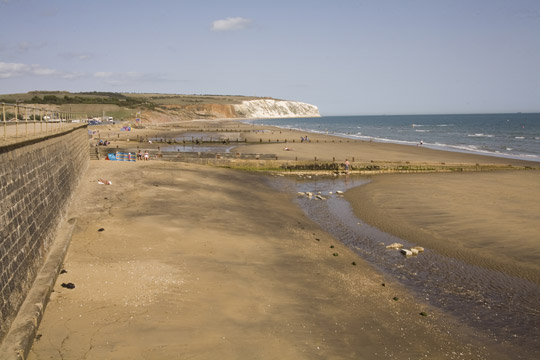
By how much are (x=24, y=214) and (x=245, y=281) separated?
6.35 m

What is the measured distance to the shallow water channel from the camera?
35.0ft

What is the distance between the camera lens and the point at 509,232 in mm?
19203

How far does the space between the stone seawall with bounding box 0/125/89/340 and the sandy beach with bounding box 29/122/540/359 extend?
37.5 inches

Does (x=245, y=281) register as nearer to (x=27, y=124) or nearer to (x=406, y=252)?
(x=406, y=252)

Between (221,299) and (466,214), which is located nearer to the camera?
(221,299)

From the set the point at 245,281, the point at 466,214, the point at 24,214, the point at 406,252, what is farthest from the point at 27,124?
the point at 466,214

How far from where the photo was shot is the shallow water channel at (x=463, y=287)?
1066cm

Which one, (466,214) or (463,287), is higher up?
(466,214)

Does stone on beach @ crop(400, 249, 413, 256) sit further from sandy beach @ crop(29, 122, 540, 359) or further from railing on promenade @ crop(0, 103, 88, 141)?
railing on promenade @ crop(0, 103, 88, 141)

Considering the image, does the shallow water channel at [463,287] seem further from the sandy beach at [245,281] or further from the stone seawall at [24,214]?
the stone seawall at [24,214]

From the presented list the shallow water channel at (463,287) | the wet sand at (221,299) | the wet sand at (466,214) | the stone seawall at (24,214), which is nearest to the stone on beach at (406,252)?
the shallow water channel at (463,287)

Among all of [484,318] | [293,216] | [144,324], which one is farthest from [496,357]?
[293,216]

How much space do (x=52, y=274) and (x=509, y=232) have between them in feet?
65.8

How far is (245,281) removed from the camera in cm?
1196
